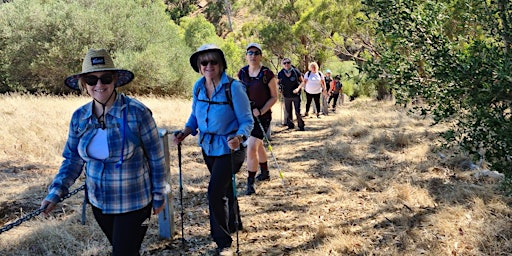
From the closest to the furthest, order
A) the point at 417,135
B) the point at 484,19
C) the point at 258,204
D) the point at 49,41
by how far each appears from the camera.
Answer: the point at 484,19, the point at 258,204, the point at 417,135, the point at 49,41

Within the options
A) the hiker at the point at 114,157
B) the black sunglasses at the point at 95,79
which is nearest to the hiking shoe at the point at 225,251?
the hiker at the point at 114,157

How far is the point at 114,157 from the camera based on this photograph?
2594mm

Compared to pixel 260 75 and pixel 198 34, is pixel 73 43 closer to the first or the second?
pixel 198 34

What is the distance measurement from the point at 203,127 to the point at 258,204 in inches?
75.7

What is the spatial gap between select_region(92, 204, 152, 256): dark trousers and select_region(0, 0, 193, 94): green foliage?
2005 centimetres

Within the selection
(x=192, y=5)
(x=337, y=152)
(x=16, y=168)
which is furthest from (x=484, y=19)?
(x=192, y=5)

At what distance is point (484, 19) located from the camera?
3.78m

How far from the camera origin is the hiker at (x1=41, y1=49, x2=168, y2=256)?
2.62 meters

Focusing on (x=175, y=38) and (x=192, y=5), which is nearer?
(x=175, y=38)

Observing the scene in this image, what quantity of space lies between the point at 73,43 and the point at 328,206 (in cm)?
1932

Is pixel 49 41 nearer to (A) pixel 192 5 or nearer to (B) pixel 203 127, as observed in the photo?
(B) pixel 203 127

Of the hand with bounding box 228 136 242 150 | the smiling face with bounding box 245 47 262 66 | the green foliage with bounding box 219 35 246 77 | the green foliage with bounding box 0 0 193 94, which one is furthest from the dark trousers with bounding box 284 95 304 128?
the green foliage with bounding box 219 35 246 77

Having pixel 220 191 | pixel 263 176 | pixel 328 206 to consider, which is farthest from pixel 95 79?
pixel 263 176

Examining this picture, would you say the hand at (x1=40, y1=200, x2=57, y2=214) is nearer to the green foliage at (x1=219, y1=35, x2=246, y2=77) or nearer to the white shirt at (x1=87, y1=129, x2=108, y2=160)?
the white shirt at (x1=87, y1=129, x2=108, y2=160)
